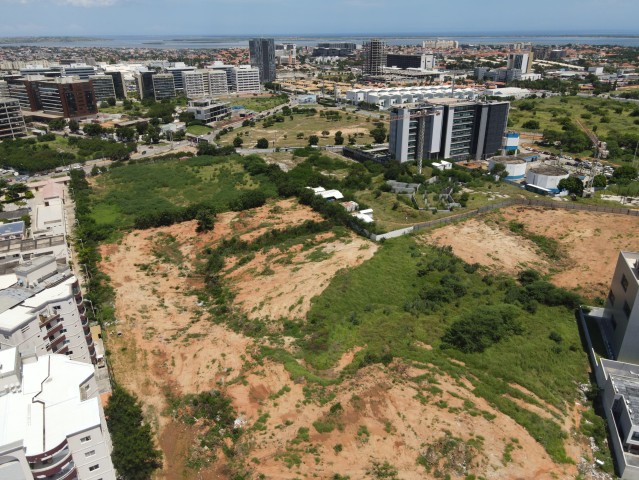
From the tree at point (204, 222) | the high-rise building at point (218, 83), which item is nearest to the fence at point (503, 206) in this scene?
the tree at point (204, 222)

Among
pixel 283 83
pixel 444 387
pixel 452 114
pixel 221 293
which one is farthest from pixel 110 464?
pixel 283 83

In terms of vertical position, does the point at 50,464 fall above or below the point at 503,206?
above

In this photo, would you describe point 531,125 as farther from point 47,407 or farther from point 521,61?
point 521,61

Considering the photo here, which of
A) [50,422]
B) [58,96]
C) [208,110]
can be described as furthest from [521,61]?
[50,422]

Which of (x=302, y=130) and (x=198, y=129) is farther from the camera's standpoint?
(x=198, y=129)

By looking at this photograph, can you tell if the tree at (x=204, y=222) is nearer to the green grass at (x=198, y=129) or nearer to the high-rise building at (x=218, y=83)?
the green grass at (x=198, y=129)
